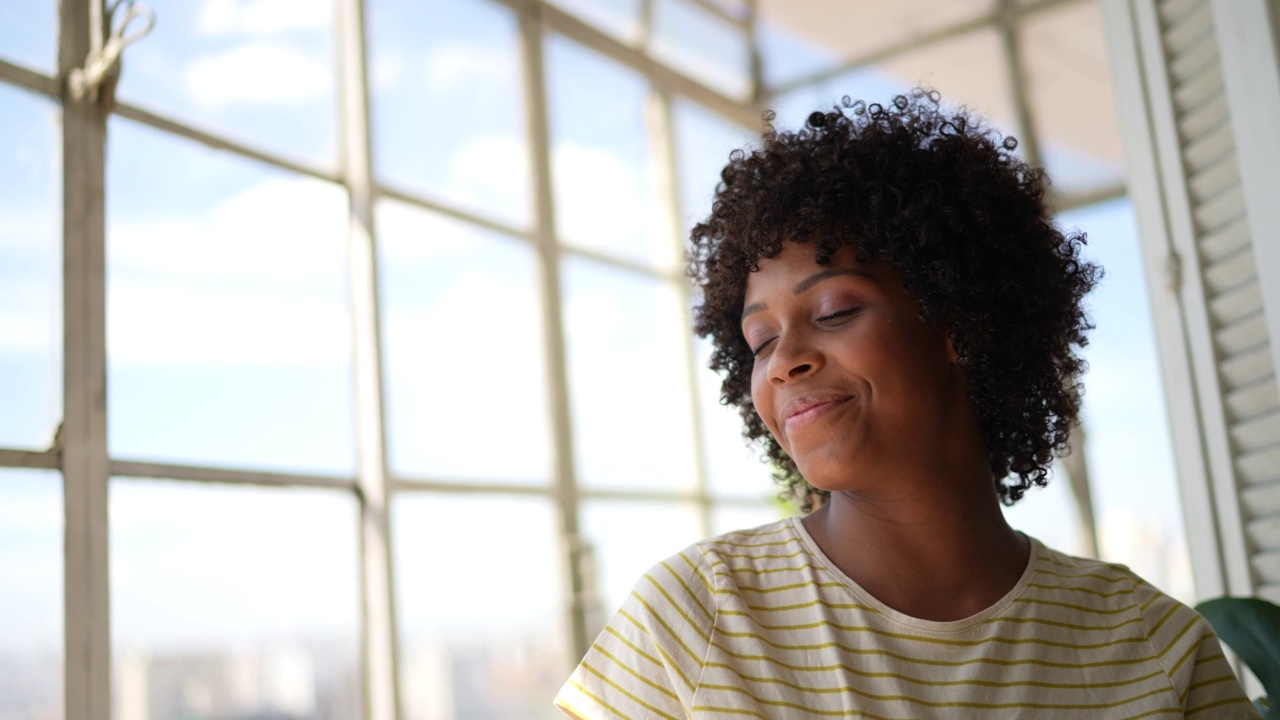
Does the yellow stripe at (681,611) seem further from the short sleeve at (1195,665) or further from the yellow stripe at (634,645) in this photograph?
the short sleeve at (1195,665)

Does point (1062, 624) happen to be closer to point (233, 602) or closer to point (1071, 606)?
point (1071, 606)

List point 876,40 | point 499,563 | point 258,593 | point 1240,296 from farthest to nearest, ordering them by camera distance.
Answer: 1. point 876,40
2. point 499,563
3. point 258,593
4. point 1240,296

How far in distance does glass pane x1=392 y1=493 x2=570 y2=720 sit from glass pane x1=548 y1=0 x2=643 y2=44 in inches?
71.1

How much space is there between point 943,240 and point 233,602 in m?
2.12

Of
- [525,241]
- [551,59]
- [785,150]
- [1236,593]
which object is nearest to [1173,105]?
[1236,593]

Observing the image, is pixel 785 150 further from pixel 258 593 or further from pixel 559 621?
pixel 559 621

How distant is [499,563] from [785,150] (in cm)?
241

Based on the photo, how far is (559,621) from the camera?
12.1 feet

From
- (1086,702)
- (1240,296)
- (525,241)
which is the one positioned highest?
(525,241)

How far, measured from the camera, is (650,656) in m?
1.11

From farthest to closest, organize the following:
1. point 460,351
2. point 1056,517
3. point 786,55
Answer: point 786,55 → point 1056,517 → point 460,351

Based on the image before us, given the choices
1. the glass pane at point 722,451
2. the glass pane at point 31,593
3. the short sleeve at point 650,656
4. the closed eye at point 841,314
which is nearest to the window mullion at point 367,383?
the glass pane at point 31,593

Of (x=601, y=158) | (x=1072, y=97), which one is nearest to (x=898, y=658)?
(x=601, y=158)

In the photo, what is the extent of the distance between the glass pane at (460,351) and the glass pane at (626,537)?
297 millimetres
